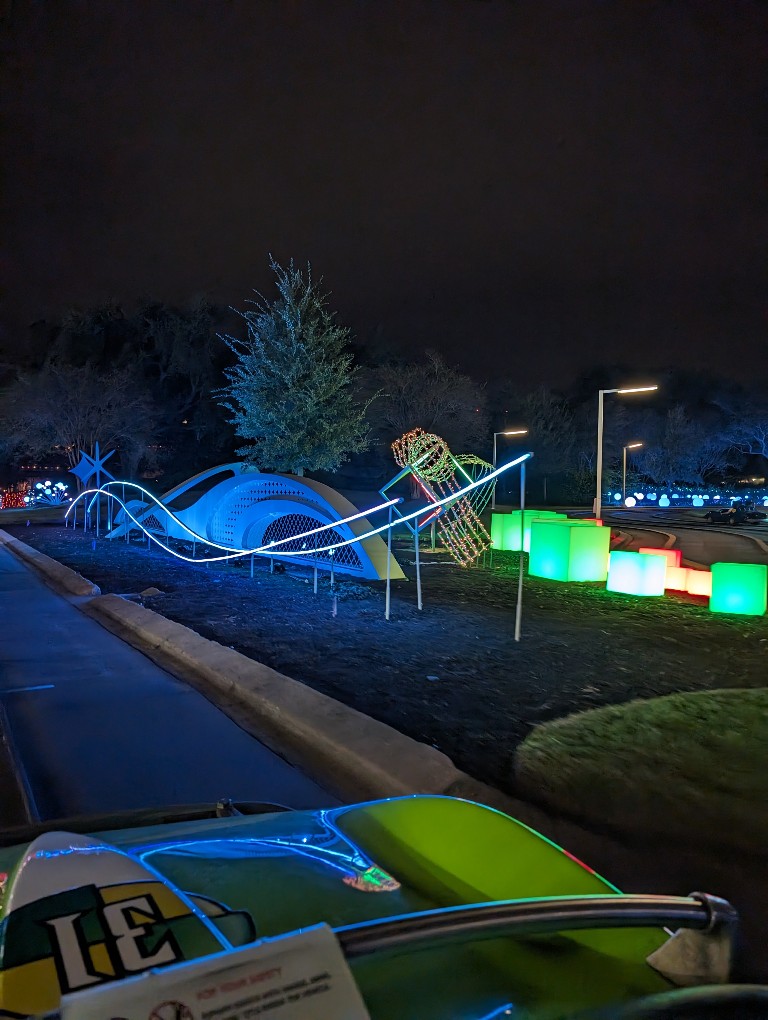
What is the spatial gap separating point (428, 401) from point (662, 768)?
41165 mm

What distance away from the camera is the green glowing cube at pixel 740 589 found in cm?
1020

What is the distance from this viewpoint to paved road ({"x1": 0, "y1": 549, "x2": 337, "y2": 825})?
4273mm

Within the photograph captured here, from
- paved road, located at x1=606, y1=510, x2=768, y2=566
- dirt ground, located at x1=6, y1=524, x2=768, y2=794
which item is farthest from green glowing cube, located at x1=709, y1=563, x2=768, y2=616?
paved road, located at x1=606, y1=510, x2=768, y2=566

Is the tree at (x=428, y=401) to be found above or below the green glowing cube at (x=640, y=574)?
above

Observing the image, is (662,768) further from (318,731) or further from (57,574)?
(57,574)

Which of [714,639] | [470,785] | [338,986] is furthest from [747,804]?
[714,639]

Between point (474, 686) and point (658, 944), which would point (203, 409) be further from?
point (658, 944)

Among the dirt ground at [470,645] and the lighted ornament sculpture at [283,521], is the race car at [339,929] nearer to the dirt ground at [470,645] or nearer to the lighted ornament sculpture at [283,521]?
the dirt ground at [470,645]

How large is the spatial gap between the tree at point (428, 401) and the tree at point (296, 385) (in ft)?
55.5

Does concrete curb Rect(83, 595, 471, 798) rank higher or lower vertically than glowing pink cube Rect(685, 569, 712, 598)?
lower

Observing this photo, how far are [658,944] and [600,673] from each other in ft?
17.0

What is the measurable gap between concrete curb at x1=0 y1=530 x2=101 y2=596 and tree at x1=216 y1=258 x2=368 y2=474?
8.95 metres

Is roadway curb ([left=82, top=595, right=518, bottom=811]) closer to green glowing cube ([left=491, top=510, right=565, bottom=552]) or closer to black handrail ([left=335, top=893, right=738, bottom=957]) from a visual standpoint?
black handrail ([left=335, top=893, right=738, bottom=957])

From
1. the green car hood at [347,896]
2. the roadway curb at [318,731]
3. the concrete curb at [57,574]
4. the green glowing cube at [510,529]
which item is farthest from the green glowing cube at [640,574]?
the green car hood at [347,896]
